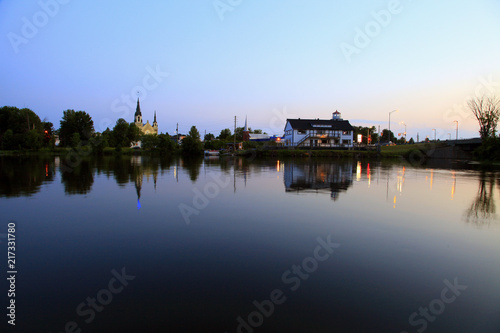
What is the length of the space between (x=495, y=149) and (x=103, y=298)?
7248 cm

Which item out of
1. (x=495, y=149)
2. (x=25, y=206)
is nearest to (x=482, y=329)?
(x=25, y=206)

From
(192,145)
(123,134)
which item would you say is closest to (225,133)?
(123,134)

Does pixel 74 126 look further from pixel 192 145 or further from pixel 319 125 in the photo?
pixel 319 125

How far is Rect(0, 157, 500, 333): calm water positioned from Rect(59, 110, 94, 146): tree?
10651cm

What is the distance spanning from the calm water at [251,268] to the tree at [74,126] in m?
107

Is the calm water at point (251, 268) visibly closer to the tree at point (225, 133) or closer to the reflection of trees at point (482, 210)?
the reflection of trees at point (482, 210)

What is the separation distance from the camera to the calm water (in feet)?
17.5

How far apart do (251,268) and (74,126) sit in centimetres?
12009

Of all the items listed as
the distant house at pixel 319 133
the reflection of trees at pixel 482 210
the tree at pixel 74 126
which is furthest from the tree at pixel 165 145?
the reflection of trees at pixel 482 210

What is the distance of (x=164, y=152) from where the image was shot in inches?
4035

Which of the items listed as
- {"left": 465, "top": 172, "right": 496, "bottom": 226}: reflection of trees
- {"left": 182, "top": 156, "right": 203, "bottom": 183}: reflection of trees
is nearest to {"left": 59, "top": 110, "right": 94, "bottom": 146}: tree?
{"left": 182, "top": 156, "right": 203, "bottom": 183}: reflection of trees

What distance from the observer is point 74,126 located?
108062 millimetres

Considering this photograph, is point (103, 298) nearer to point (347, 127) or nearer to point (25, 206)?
point (25, 206)

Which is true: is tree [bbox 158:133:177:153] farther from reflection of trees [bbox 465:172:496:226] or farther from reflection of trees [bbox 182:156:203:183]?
reflection of trees [bbox 465:172:496:226]
